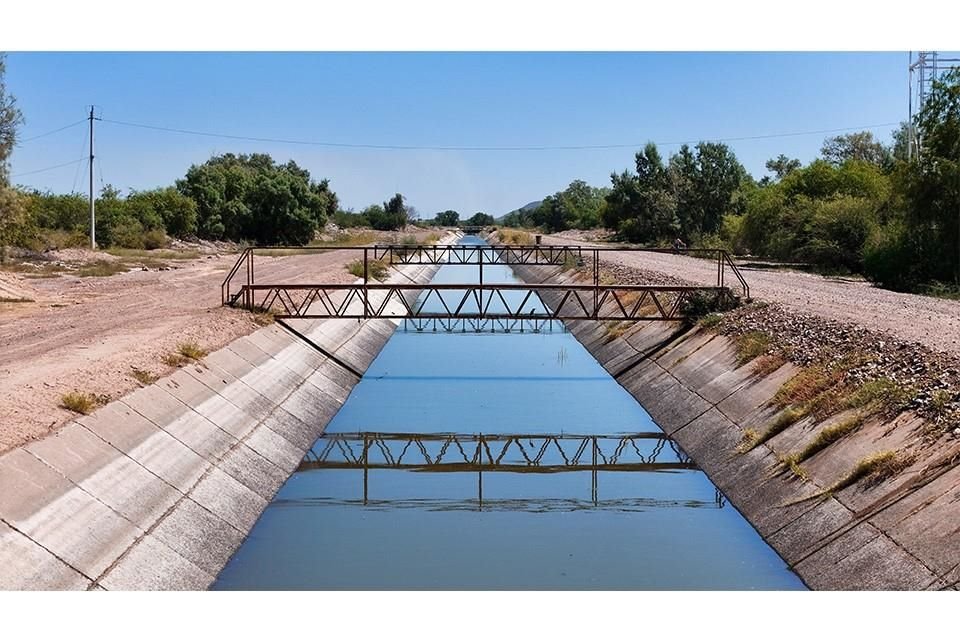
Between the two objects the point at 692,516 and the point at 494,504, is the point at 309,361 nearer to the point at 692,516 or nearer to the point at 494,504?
the point at 494,504

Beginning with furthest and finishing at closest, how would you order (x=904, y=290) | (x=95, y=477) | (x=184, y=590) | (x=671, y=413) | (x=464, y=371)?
(x=904, y=290) → (x=464, y=371) → (x=671, y=413) → (x=95, y=477) → (x=184, y=590)

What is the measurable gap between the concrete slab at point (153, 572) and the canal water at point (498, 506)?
0.46 metres

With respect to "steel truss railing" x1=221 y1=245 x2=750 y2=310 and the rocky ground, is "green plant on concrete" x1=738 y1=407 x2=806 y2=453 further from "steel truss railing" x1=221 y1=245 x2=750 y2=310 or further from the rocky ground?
"steel truss railing" x1=221 y1=245 x2=750 y2=310

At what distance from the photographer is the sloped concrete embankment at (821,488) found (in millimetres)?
13047

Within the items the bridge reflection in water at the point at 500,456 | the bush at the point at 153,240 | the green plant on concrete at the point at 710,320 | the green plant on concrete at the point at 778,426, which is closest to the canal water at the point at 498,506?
the bridge reflection in water at the point at 500,456

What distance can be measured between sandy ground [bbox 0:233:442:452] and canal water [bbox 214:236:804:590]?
393 cm

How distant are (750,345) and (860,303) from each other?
31.5 ft

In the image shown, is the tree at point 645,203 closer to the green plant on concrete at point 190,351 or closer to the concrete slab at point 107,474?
the green plant on concrete at point 190,351

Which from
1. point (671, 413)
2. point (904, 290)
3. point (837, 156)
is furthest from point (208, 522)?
point (837, 156)

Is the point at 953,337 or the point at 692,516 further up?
the point at 953,337

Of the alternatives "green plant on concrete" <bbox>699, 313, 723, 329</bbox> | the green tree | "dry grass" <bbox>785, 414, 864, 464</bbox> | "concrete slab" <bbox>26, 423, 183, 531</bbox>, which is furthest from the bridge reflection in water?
the green tree

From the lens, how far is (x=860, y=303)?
110 ft

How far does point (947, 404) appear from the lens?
52.6ft

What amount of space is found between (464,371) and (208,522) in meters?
18.7
